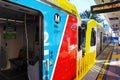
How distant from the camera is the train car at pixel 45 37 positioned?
3236 millimetres

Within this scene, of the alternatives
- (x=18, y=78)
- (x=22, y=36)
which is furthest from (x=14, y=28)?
(x=18, y=78)

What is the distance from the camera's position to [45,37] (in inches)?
131

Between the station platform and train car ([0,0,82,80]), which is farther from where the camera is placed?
the station platform

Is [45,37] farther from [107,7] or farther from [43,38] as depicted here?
[107,7]

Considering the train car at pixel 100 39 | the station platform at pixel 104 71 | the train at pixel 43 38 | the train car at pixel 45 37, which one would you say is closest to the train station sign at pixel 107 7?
the train car at pixel 100 39

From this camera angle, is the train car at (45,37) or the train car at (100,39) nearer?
the train car at (45,37)

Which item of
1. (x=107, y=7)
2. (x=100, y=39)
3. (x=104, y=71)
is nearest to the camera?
(x=104, y=71)

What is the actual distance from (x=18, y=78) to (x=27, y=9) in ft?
9.13

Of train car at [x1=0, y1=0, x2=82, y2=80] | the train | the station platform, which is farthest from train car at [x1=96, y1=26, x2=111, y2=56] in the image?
train car at [x1=0, y1=0, x2=82, y2=80]

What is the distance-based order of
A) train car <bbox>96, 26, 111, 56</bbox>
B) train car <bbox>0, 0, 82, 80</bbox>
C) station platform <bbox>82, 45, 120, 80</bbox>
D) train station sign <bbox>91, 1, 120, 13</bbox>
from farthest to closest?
train station sign <bbox>91, 1, 120, 13</bbox> → train car <bbox>96, 26, 111, 56</bbox> → station platform <bbox>82, 45, 120, 80</bbox> → train car <bbox>0, 0, 82, 80</bbox>

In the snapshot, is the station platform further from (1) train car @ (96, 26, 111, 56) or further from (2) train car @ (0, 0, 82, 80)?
(2) train car @ (0, 0, 82, 80)

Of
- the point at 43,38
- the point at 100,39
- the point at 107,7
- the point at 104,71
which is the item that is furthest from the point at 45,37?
the point at 100,39

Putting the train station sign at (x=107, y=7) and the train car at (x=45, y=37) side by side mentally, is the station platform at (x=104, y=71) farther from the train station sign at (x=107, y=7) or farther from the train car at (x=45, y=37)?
the train station sign at (x=107, y=7)

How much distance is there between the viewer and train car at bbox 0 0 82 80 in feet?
10.6
